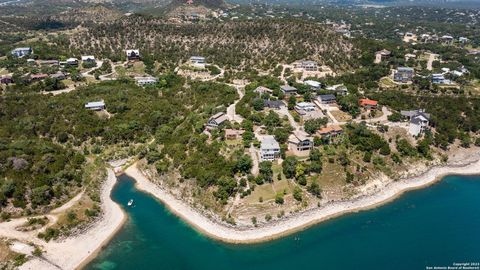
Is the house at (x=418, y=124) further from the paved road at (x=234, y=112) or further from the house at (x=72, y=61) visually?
the house at (x=72, y=61)

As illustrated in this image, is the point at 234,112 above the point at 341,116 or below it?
above

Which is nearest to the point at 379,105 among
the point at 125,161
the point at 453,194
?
the point at 453,194

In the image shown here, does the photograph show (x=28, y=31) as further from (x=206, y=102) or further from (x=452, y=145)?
(x=452, y=145)

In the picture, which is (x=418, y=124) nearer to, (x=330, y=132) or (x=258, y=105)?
(x=330, y=132)

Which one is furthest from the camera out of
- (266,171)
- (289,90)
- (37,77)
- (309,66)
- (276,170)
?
(309,66)

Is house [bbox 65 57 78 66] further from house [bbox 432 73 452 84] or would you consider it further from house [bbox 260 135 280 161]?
house [bbox 432 73 452 84]

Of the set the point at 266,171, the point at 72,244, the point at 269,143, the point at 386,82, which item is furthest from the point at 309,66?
the point at 72,244

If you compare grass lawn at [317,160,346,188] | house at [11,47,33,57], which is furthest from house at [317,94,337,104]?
house at [11,47,33,57]
